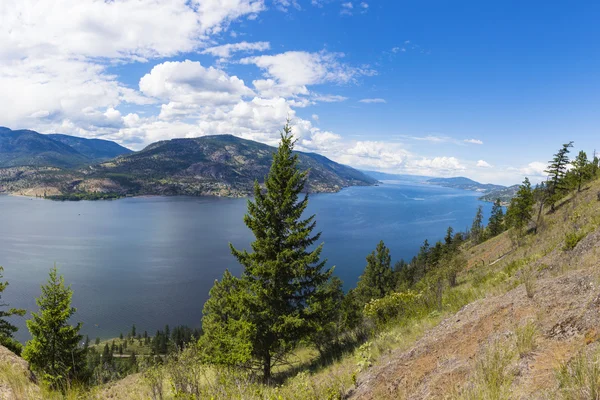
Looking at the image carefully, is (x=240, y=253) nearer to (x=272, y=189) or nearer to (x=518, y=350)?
(x=272, y=189)

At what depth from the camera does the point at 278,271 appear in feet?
47.5

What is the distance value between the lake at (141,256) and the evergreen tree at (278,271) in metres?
71.2

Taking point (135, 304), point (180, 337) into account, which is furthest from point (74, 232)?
point (180, 337)

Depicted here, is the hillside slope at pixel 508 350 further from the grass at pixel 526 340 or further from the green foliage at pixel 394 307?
the green foliage at pixel 394 307

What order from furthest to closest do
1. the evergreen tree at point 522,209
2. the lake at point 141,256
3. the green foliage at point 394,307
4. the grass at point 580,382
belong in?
the lake at point 141,256, the evergreen tree at point 522,209, the green foliage at point 394,307, the grass at point 580,382

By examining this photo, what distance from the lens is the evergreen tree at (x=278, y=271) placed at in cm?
1436

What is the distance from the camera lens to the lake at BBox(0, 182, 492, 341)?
80375mm

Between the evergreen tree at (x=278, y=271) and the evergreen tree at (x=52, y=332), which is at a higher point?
Result: the evergreen tree at (x=278, y=271)

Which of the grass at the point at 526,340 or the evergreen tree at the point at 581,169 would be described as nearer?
the grass at the point at 526,340

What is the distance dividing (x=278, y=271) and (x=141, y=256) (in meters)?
123

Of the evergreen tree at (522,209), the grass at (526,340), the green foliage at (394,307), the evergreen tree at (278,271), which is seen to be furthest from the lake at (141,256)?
the grass at (526,340)

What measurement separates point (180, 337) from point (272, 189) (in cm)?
6354

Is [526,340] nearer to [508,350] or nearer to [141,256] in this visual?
[508,350]

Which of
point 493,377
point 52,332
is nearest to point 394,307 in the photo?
point 493,377
